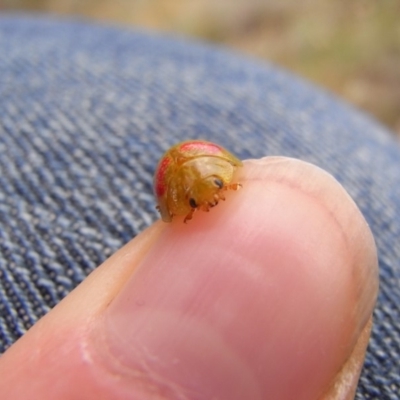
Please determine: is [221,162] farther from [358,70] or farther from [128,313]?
[358,70]

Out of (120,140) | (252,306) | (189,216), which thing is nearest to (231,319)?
(252,306)

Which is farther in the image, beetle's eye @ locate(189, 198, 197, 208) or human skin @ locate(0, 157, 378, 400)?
beetle's eye @ locate(189, 198, 197, 208)

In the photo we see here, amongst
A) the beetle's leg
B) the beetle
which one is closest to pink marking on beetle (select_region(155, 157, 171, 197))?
the beetle

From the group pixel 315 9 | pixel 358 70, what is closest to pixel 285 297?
pixel 358 70

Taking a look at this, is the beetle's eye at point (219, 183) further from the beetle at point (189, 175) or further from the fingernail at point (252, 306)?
the fingernail at point (252, 306)

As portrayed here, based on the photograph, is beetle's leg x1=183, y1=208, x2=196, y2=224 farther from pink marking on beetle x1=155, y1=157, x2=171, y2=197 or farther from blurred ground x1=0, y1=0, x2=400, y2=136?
blurred ground x1=0, y1=0, x2=400, y2=136

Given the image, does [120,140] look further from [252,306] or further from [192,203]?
[252,306]
